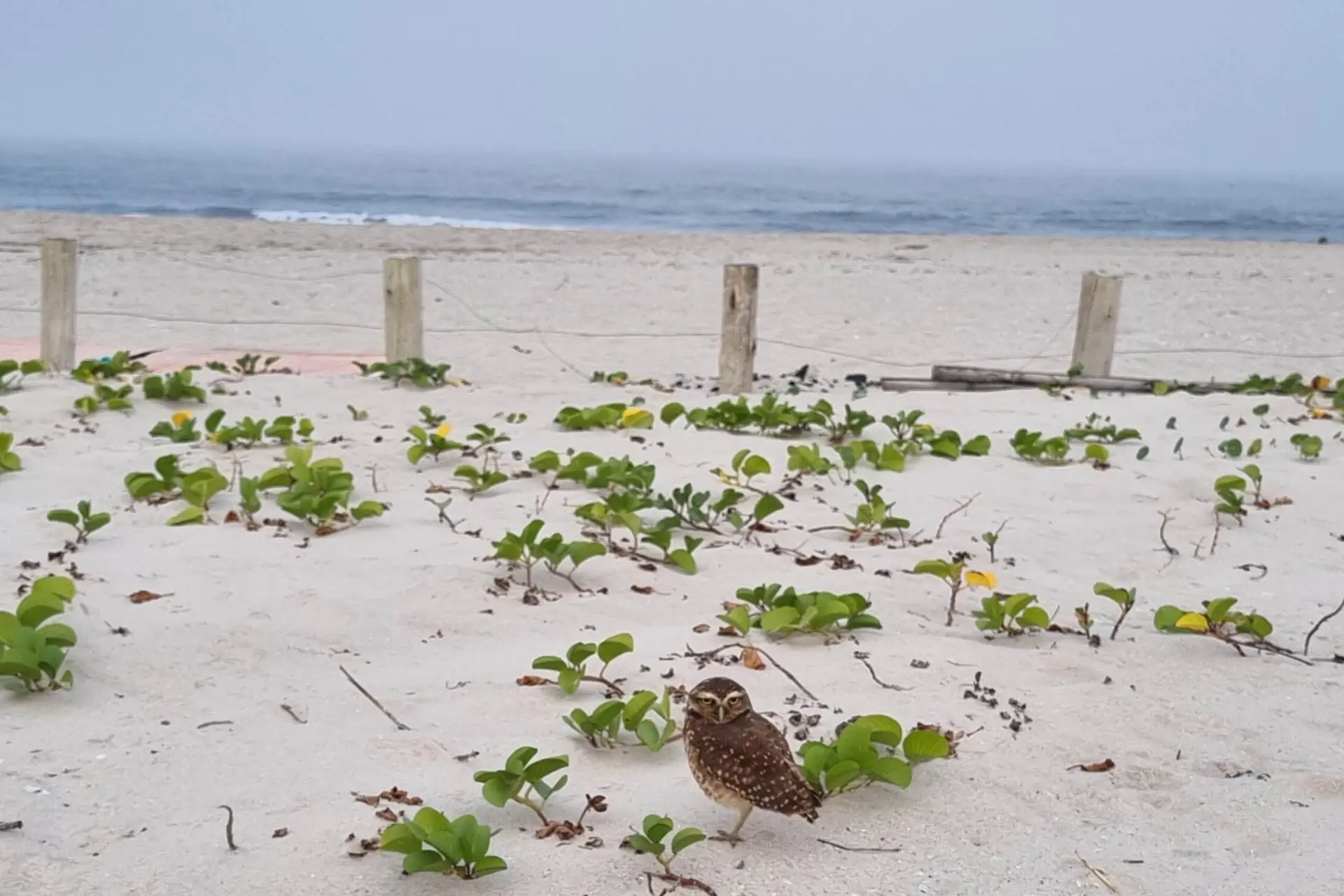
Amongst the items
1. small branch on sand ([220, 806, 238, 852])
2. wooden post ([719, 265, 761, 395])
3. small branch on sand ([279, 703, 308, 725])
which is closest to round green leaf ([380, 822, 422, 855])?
small branch on sand ([220, 806, 238, 852])

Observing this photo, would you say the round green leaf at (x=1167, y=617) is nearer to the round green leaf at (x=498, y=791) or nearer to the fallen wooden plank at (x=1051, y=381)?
the round green leaf at (x=498, y=791)

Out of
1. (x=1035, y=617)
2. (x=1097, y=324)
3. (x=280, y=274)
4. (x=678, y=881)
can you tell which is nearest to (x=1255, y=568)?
(x=1035, y=617)

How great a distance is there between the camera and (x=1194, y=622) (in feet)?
10.7

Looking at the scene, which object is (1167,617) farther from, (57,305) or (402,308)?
(57,305)

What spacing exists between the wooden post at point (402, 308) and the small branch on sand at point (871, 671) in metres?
5.13

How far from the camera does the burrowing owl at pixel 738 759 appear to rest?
6.93 feet

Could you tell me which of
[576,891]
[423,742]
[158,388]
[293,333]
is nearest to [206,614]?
[423,742]

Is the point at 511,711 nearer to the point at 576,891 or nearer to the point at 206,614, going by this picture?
the point at 576,891

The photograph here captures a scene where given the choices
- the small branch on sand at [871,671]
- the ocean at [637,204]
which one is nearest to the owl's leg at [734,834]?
the small branch on sand at [871,671]

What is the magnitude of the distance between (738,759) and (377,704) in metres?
0.99

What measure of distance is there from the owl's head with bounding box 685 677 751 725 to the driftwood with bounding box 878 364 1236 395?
18.2 feet

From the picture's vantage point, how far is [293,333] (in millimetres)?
11188

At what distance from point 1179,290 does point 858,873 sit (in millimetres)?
14678

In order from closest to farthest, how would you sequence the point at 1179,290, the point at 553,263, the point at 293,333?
the point at 293,333 → the point at 1179,290 → the point at 553,263
